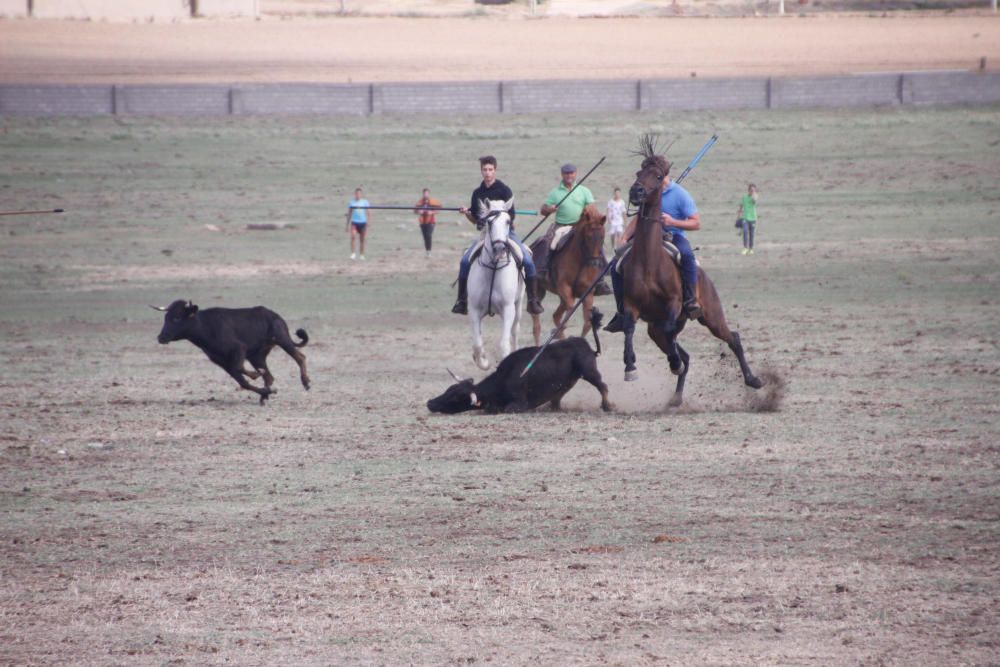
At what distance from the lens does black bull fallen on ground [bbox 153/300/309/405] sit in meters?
17.1

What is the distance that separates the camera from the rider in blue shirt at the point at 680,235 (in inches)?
623

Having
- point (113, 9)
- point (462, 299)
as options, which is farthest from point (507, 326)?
point (113, 9)

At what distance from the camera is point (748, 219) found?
32938mm

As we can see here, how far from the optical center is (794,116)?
5238cm

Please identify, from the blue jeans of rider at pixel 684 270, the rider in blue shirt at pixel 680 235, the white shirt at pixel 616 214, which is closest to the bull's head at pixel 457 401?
the rider in blue shirt at pixel 680 235

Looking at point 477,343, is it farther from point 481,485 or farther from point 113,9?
point 113,9

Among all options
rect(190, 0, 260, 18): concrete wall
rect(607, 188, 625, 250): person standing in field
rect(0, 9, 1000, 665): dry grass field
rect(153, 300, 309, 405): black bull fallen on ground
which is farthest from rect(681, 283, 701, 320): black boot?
rect(190, 0, 260, 18): concrete wall

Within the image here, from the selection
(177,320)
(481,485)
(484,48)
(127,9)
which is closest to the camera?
(481,485)

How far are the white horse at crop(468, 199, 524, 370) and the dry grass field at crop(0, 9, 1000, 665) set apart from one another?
0.94 m

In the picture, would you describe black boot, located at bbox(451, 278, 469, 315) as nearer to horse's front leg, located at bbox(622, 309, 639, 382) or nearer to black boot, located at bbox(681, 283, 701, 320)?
horse's front leg, located at bbox(622, 309, 639, 382)

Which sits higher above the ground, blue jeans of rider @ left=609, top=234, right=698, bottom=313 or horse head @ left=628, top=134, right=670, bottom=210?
horse head @ left=628, top=134, right=670, bottom=210

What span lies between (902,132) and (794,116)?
168 inches

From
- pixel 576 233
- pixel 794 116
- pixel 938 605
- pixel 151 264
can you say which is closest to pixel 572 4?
pixel 794 116

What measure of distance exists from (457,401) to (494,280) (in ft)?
9.48
